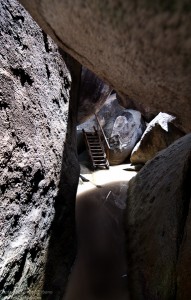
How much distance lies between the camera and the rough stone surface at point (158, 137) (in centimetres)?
823

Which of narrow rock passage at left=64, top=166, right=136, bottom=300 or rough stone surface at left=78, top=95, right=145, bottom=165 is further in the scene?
rough stone surface at left=78, top=95, right=145, bottom=165

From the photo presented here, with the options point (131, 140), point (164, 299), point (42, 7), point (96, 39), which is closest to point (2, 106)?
point (42, 7)

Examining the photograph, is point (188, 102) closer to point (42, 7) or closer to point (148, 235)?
point (42, 7)

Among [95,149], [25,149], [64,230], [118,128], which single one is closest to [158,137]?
[95,149]

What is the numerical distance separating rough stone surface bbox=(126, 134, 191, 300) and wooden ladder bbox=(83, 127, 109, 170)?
661cm

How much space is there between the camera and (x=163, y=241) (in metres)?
2.87

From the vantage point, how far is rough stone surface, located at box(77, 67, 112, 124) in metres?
6.18

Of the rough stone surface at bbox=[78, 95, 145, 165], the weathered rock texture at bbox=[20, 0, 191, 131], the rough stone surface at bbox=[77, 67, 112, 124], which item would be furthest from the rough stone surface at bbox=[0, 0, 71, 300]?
the rough stone surface at bbox=[78, 95, 145, 165]

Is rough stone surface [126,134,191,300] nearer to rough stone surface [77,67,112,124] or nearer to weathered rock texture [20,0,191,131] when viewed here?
weathered rock texture [20,0,191,131]

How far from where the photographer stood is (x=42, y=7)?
1.08 meters

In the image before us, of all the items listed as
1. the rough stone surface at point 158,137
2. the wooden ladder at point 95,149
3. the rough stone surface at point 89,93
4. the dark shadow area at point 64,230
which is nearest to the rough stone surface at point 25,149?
the dark shadow area at point 64,230

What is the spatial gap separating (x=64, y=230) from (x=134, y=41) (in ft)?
10.3

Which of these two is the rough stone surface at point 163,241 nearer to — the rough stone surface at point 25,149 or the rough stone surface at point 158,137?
the rough stone surface at point 25,149

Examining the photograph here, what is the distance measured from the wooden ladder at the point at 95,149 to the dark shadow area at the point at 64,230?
6513 mm
